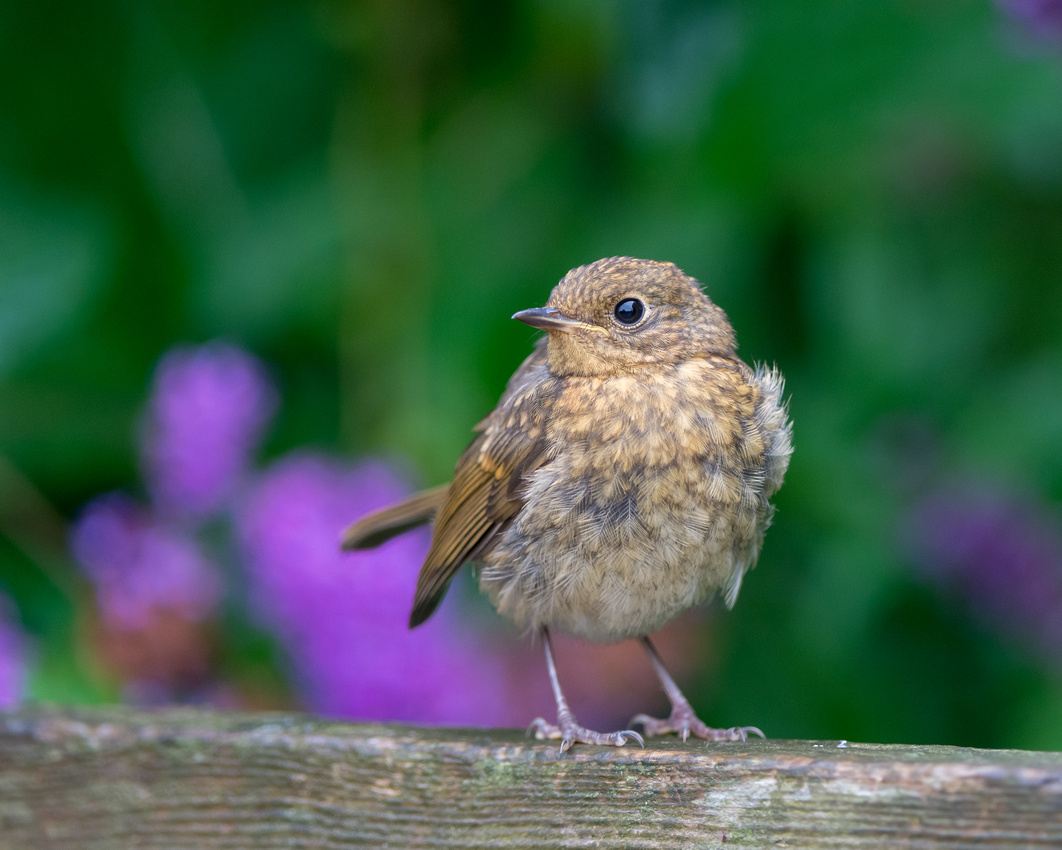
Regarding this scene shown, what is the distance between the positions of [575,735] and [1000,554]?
6.60 feet

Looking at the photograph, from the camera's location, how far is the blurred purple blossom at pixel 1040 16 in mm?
2930

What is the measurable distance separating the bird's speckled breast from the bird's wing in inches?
1.6

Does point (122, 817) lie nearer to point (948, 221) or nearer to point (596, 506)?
point (596, 506)

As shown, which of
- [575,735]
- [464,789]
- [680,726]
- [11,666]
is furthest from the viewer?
[11,666]

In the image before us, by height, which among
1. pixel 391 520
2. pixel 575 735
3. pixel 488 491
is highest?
pixel 391 520

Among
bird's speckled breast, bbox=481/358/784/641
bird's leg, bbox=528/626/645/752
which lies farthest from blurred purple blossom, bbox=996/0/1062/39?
bird's leg, bbox=528/626/645/752

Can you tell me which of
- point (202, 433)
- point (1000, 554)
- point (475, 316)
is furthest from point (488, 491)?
point (1000, 554)

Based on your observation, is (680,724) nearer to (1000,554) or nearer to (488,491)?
(488,491)

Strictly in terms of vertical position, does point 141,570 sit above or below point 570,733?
above

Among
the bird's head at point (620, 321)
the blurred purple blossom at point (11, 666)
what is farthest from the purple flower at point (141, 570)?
the bird's head at point (620, 321)

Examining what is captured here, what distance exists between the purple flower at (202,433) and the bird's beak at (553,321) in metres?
1.11

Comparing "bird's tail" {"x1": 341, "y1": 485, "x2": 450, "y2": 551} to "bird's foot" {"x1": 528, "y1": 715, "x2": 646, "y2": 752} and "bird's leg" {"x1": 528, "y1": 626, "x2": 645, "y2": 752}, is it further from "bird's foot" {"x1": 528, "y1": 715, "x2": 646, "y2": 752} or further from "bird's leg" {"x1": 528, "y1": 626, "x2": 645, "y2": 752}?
"bird's foot" {"x1": 528, "y1": 715, "x2": 646, "y2": 752}

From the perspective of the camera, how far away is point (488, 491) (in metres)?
2.67

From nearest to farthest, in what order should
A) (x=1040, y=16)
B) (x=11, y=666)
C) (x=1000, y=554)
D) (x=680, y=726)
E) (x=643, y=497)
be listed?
(x=643, y=497) < (x=680, y=726) < (x=1040, y=16) < (x=11, y=666) < (x=1000, y=554)
